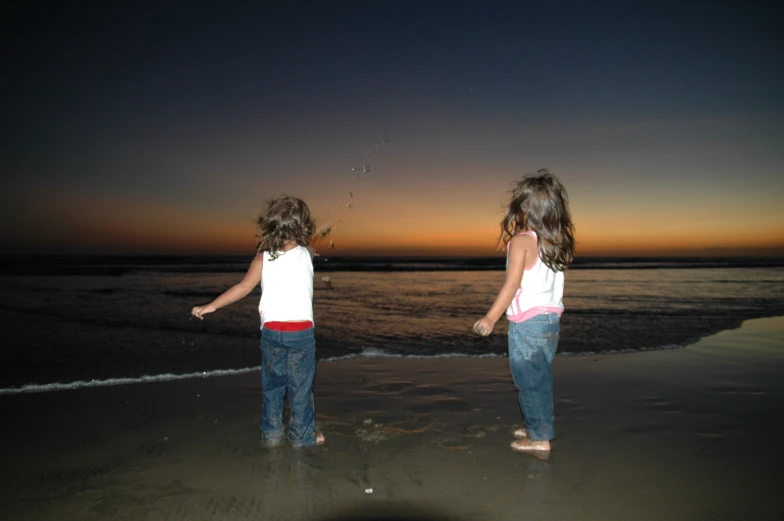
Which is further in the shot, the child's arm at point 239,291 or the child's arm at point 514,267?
the child's arm at point 239,291

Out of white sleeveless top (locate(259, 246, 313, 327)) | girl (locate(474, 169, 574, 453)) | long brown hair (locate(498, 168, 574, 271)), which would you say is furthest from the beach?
long brown hair (locate(498, 168, 574, 271))

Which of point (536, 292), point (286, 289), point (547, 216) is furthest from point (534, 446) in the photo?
point (286, 289)

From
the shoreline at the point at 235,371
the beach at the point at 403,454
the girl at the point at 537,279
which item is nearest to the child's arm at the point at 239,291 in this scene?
the beach at the point at 403,454

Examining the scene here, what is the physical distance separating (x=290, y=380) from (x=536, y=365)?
1.96 metres

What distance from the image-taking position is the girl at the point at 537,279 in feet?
11.6

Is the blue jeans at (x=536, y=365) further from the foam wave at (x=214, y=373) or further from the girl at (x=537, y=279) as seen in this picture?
the foam wave at (x=214, y=373)

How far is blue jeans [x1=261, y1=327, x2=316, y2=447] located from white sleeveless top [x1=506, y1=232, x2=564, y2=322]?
1655 millimetres

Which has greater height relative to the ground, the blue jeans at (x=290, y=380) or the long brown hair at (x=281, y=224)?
the long brown hair at (x=281, y=224)

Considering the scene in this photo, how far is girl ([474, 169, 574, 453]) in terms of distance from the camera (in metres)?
3.55

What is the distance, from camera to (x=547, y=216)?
3.55m

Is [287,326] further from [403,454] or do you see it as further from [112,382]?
[112,382]

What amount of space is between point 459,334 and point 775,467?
5845mm

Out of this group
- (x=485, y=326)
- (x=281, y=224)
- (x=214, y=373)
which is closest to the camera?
(x=485, y=326)

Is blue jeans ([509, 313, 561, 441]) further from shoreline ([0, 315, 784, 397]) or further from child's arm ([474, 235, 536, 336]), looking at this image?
shoreline ([0, 315, 784, 397])
